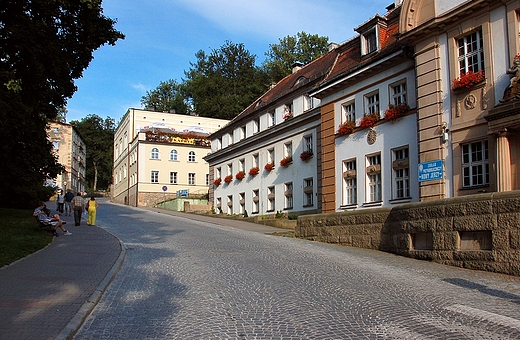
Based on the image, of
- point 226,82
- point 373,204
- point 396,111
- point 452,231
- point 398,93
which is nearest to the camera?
point 452,231

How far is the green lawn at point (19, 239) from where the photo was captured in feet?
42.9

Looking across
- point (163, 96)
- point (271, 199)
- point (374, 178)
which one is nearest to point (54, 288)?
point (374, 178)

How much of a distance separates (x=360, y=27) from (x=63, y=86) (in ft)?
45.7

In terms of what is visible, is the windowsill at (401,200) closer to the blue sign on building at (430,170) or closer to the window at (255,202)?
the blue sign on building at (430,170)

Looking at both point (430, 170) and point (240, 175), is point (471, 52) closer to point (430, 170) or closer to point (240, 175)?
point (430, 170)

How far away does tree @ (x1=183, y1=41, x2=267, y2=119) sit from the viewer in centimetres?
7281

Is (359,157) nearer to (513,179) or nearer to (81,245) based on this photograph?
(513,179)

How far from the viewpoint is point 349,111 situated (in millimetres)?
25719

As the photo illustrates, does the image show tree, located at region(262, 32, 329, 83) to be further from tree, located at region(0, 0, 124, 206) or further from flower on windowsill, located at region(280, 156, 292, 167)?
tree, located at region(0, 0, 124, 206)

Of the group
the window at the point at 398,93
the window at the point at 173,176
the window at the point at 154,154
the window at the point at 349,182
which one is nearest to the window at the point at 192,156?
the window at the point at 173,176

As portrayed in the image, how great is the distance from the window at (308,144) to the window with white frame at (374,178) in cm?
790

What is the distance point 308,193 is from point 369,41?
33.0 feet

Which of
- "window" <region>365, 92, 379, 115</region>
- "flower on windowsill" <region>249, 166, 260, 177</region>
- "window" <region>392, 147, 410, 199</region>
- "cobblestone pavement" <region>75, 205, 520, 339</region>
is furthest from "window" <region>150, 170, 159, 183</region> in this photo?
"cobblestone pavement" <region>75, 205, 520, 339</region>

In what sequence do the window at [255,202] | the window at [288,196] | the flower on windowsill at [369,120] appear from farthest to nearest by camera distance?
the window at [255,202] < the window at [288,196] < the flower on windowsill at [369,120]
